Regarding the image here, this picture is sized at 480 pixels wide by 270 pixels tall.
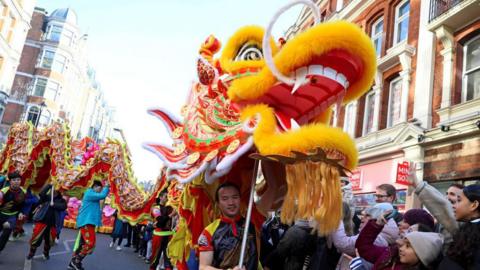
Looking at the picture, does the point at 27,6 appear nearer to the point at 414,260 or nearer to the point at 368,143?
the point at 368,143

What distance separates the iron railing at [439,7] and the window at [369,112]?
289 centimetres

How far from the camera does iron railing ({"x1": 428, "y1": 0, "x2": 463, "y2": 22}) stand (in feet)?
29.0

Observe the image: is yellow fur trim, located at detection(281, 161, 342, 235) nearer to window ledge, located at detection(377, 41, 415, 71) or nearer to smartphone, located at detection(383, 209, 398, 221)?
smartphone, located at detection(383, 209, 398, 221)

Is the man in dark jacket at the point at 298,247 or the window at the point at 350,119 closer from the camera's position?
the man in dark jacket at the point at 298,247

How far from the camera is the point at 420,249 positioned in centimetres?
232

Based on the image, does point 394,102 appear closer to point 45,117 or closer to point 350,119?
point 350,119

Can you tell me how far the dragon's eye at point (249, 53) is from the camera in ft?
9.02

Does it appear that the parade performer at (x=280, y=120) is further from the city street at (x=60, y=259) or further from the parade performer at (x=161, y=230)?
the city street at (x=60, y=259)

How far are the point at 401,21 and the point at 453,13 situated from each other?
9.36ft

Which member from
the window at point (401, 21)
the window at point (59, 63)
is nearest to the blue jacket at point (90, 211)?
the window at point (401, 21)

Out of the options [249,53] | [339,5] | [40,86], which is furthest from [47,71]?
[249,53]

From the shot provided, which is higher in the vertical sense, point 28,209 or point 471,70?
point 471,70

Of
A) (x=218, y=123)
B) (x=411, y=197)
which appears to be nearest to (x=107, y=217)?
(x=411, y=197)

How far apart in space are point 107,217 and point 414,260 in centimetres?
1431
